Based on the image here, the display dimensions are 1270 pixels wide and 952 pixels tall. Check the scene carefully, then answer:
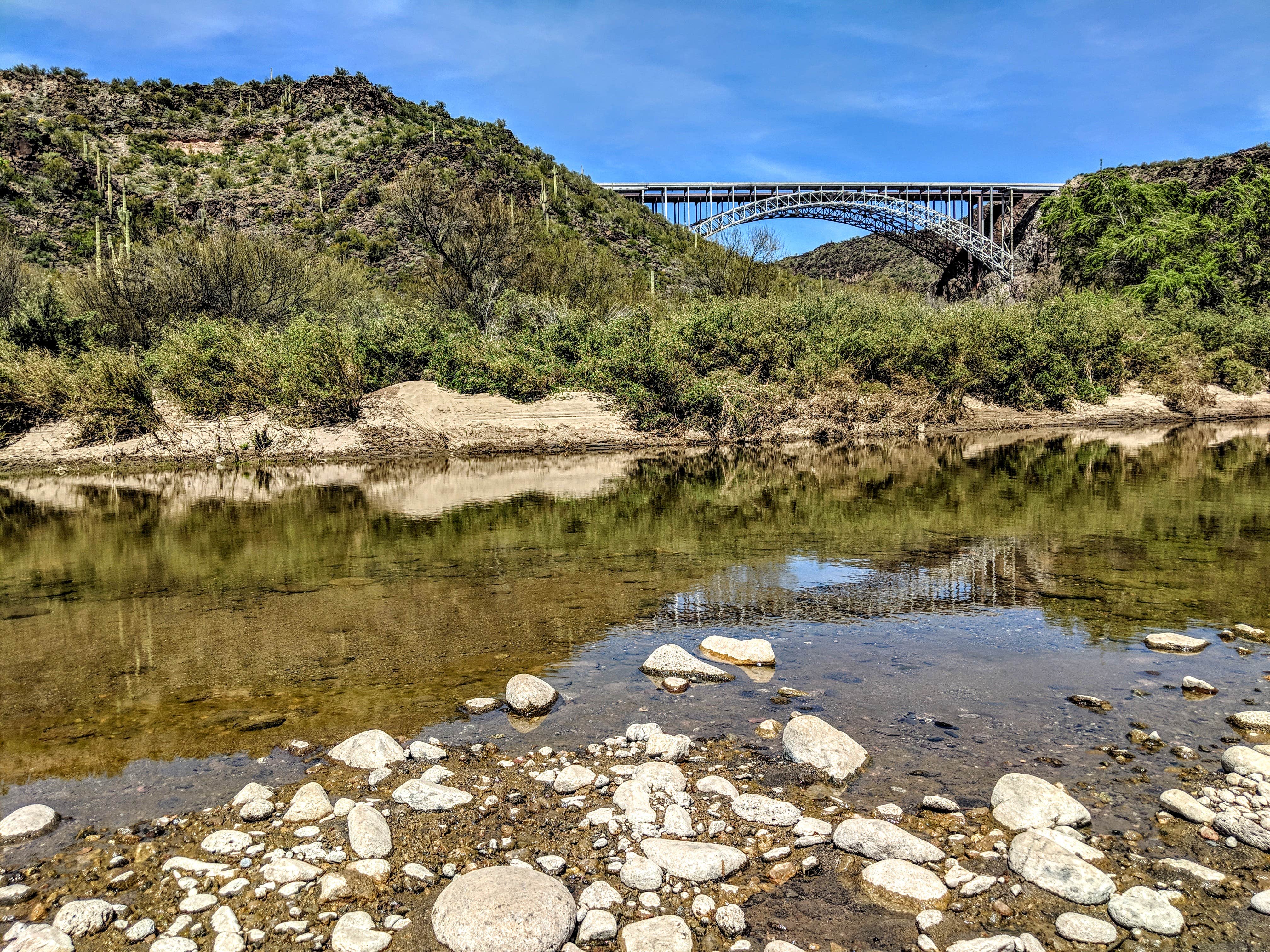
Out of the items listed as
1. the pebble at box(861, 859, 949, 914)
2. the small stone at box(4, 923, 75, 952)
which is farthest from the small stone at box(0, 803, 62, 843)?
the pebble at box(861, 859, 949, 914)

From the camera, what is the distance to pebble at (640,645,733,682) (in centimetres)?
528

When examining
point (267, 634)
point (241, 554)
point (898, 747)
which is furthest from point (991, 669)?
point (241, 554)

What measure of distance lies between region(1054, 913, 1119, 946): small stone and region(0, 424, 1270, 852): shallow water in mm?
777

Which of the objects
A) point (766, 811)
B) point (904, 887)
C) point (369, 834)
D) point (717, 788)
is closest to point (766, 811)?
point (766, 811)

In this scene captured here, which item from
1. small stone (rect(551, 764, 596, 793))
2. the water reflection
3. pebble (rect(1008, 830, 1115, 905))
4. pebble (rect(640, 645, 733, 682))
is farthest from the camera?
pebble (rect(640, 645, 733, 682))

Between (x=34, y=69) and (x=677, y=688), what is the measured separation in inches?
3753

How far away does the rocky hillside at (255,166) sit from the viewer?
5588cm

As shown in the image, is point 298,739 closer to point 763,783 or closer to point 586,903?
point 586,903

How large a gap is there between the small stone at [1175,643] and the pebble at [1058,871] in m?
3.08

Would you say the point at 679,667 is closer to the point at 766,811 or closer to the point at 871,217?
the point at 766,811

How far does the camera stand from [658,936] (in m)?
2.78

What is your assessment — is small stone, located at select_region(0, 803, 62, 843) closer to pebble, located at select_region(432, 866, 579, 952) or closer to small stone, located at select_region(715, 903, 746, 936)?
pebble, located at select_region(432, 866, 579, 952)

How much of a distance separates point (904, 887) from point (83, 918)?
10.2ft

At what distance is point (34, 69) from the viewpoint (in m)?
71.4
